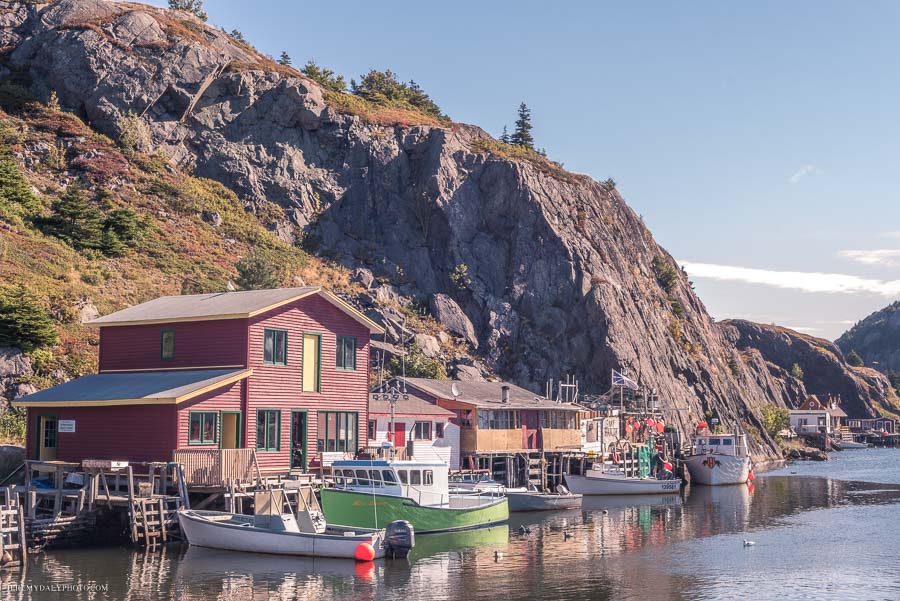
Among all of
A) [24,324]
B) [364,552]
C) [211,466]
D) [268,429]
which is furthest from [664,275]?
[364,552]

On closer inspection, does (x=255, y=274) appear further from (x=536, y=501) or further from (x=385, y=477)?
(x=385, y=477)

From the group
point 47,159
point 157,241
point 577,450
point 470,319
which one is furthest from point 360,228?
point 577,450

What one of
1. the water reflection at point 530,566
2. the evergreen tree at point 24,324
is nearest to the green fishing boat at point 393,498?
the water reflection at point 530,566

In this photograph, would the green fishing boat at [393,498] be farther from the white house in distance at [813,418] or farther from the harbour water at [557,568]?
the white house in distance at [813,418]

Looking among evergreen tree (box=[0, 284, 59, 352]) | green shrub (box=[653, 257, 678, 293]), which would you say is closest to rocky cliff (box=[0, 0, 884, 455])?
green shrub (box=[653, 257, 678, 293])

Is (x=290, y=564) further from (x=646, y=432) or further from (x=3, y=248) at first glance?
(x=646, y=432)

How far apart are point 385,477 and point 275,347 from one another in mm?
9245

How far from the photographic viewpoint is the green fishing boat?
4428 centimetres

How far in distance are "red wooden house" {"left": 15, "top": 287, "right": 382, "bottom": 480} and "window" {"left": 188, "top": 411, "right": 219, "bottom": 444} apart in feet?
0.16

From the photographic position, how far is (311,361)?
51562 millimetres

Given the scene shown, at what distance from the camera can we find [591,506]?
6769cm

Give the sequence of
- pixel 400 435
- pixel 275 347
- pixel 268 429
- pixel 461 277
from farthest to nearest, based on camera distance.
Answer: pixel 461 277
pixel 400 435
pixel 275 347
pixel 268 429

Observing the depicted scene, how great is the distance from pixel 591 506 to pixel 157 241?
47.8 metres

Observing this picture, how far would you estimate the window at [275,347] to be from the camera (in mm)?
48781
